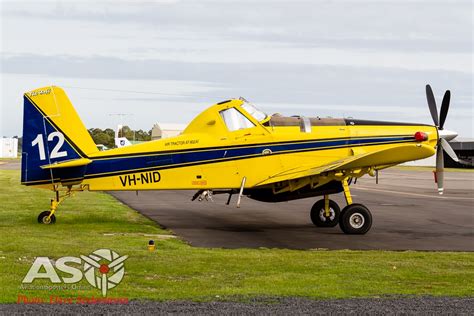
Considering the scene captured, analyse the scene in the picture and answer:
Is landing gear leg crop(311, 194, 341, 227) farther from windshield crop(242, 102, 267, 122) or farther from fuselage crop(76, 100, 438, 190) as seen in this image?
windshield crop(242, 102, 267, 122)

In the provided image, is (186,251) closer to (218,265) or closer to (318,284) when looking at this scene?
(218,265)

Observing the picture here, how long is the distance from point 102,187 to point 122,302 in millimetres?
9259

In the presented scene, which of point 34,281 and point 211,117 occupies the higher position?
point 211,117

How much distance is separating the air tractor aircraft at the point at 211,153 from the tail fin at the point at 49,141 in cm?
2

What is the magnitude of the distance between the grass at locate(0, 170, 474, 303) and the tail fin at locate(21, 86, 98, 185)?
1500mm

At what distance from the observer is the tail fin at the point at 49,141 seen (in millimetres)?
17984

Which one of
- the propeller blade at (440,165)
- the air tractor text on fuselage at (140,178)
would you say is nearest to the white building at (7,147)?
the air tractor text on fuselage at (140,178)

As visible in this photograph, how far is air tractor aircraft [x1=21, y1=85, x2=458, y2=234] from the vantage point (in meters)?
17.9

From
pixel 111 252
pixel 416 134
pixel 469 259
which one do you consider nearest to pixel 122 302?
pixel 111 252

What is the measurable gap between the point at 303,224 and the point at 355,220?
2.93m

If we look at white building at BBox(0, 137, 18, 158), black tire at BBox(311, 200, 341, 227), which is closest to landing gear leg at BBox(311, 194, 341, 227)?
black tire at BBox(311, 200, 341, 227)

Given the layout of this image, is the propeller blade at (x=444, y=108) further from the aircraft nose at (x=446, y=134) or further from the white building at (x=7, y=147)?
the white building at (x=7, y=147)

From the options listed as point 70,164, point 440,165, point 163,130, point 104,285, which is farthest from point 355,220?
point 163,130

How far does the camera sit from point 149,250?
1345 centimetres
